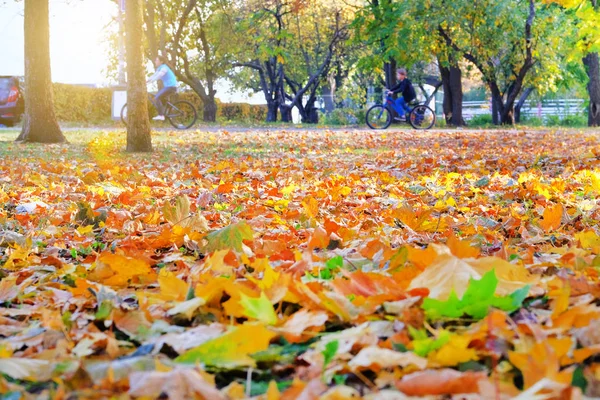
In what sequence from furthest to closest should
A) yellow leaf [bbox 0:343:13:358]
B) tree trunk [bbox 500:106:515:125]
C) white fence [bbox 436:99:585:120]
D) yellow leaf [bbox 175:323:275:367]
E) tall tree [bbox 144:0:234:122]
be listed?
white fence [bbox 436:99:585:120] < tall tree [bbox 144:0:234:122] < tree trunk [bbox 500:106:515:125] < yellow leaf [bbox 0:343:13:358] < yellow leaf [bbox 175:323:275:367]

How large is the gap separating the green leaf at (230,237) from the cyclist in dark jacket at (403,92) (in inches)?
601

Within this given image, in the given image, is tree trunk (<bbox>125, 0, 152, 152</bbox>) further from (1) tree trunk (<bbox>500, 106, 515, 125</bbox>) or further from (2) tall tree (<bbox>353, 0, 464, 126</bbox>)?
(1) tree trunk (<bbox>500, 106, 515, 125</bbox>)

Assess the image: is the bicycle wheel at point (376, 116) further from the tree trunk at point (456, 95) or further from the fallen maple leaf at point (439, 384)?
the fallen maple leaf at point (439, 384)

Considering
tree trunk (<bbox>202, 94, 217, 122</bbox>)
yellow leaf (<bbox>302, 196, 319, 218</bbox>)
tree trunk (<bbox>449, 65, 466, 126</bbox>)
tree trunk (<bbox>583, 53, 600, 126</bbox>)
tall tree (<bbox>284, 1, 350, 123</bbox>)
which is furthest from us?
tall tree (<bbox>284, 1, 350, 123</bbox>)

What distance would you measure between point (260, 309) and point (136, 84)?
30.1 ft

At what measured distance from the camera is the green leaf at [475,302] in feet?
5.09

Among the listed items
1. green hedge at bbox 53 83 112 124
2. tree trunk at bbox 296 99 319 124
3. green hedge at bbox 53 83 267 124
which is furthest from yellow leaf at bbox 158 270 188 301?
tree trunk at bbox 296 99 319 124

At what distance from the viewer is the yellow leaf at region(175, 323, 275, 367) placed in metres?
1.42

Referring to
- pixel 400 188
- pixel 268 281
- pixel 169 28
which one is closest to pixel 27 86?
pixel 400 188

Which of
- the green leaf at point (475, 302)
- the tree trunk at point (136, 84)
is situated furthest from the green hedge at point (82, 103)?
the green leaf at point (475, 302)

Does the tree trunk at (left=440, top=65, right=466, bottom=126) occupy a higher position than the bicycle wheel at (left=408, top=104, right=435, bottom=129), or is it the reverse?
the tree trunk at (left=440, top=65, right=466, bottom=126)

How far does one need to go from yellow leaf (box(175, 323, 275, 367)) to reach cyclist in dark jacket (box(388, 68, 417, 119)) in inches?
652

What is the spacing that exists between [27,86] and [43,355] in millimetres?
13004

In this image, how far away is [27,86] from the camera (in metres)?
13.4
